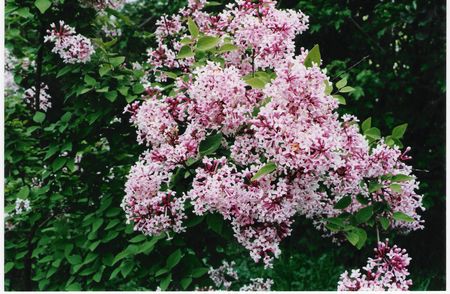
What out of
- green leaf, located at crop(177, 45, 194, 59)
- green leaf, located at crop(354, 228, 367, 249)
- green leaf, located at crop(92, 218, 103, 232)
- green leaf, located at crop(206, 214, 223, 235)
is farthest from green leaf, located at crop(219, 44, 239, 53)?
green leaf, located at crop(92, 218, 103, 232)

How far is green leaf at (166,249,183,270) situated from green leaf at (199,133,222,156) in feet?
1.75

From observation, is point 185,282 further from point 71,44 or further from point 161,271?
point 71,44

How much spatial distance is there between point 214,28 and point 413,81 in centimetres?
259

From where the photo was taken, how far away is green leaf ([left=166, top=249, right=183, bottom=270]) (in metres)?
2.32

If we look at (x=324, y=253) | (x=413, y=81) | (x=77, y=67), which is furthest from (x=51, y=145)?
Result: (x=324, y=253)

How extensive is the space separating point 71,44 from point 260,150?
1.17m

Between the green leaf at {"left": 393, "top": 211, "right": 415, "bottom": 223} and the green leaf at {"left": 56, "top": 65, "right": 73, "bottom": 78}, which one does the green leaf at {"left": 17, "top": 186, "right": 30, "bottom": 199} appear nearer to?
the green leaf at {"left": 56, "top": 65, "right": 73, "bottom": 78}

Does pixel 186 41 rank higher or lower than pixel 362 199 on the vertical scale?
higher

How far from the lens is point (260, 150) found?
2041 millimetres

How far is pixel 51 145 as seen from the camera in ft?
9.49

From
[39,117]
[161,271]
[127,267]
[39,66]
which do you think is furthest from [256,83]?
[39,66]

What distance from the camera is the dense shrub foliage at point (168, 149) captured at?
198cm

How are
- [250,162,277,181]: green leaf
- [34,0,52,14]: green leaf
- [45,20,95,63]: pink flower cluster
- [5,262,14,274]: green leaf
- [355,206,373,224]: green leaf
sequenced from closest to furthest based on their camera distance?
[250,162,277,181]: green leaf
[355,206,373,224]: green leaf
[34,0,52,14]: green leaf
[45,20,95,63]: pink flower cluster
[5,262,14,274]: green leaf

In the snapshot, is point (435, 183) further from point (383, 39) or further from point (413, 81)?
point (383, 39)
